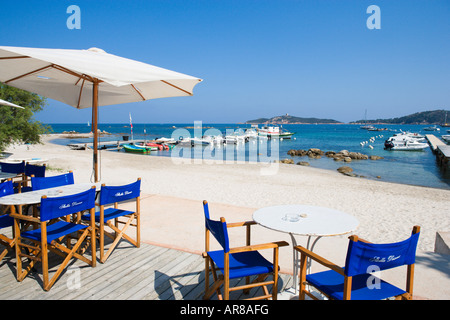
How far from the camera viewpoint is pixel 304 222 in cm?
262

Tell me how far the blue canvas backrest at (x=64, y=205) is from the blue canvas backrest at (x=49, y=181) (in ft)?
4.63

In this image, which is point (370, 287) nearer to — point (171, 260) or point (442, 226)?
point (171, 260)

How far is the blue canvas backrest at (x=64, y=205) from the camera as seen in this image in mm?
2686

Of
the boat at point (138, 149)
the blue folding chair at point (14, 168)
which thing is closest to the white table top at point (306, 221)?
the blue folding chair at point (14, 168)

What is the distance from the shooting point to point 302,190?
33.9 ft

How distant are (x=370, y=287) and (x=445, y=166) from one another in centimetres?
2751

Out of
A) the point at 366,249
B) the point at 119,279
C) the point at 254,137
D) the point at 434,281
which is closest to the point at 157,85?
the point at 119,279

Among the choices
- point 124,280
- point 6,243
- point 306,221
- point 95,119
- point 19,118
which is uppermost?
point 19,118

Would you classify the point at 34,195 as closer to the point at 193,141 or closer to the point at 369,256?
the point at 369,256

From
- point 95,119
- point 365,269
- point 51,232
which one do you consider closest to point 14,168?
point 95,119

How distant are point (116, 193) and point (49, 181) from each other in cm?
145

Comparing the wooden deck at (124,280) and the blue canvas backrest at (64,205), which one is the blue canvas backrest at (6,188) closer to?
the wooden deck at (124,280)

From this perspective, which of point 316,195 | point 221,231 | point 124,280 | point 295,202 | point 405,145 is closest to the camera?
point 221,231

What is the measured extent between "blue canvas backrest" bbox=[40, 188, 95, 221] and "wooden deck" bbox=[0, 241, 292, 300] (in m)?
0.74
